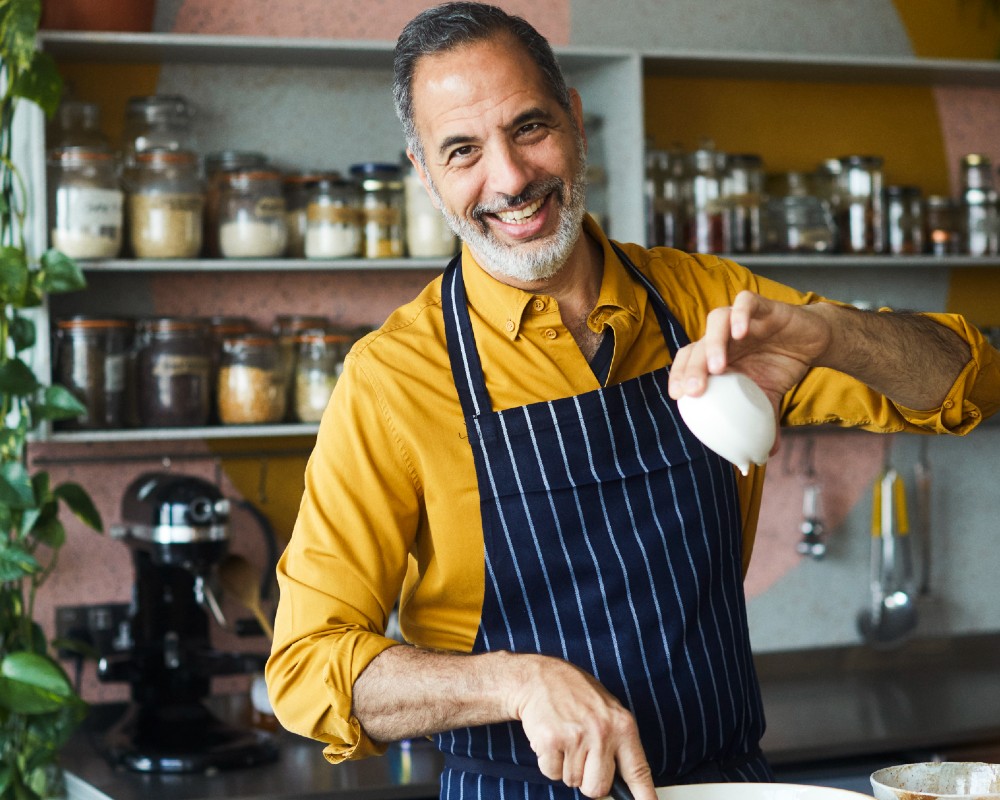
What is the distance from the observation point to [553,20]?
2.97m

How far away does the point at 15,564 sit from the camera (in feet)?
7.13

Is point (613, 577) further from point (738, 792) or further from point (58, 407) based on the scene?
point (58, 407)

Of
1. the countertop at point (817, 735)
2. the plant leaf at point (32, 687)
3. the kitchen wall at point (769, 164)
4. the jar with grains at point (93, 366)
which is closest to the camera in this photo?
the plant leaf at point (32, 687)

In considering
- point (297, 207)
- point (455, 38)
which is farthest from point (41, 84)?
point (455, 38)

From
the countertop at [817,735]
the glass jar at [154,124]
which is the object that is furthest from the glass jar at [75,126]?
the countertop at [817,735]

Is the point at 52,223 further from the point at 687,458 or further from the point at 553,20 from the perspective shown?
the point at 687,458

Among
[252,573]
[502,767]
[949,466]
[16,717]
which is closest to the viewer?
[502,767]

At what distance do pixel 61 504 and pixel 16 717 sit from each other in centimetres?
57

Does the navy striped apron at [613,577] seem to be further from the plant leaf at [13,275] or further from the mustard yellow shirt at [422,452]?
the plant leaf at [13,275]

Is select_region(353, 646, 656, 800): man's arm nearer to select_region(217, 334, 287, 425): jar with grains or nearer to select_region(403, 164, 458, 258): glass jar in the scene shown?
select_region(217, 334, 287, 425): jar with grains

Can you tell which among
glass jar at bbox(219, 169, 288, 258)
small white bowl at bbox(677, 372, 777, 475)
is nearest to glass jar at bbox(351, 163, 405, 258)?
glass jar at bbox(219, 169, 288, 258)

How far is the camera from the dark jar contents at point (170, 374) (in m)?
2.48

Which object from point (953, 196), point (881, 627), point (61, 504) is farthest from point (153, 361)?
point (953, 196)

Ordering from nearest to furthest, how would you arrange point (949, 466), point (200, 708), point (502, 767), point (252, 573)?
→ point (502, 767)
point (200, 708)
point (252, 573)
point (949, 466)
